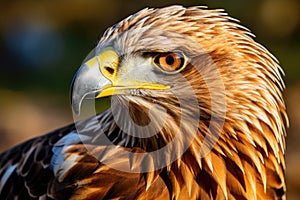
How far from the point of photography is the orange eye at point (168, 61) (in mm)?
2805

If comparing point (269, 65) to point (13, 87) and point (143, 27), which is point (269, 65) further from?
point (13, 87)

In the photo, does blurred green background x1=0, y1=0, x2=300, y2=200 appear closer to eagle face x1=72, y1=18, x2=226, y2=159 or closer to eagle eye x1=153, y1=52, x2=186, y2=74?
eagle face x1=72, y1=18, x2=226, y2=159

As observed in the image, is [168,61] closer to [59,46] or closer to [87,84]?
[87,84]

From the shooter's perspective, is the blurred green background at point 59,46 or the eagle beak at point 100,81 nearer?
the eagle beak at point 100,81

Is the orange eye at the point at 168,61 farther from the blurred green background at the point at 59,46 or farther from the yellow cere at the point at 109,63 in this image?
the blurred green background at the point at 59,46

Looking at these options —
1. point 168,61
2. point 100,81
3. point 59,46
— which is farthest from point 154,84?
point 59,46

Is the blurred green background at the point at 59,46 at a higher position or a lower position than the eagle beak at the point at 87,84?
lower

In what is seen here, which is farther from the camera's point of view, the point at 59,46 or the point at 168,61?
the point at 59,46

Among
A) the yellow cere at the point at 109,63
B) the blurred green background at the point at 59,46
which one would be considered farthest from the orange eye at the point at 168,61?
the blurred green background at the point at 59,46

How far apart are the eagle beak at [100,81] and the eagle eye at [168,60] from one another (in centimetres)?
8

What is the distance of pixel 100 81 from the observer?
275 centimetres

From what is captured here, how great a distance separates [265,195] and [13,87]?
25.6 ft

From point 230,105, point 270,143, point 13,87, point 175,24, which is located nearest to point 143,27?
point 175,24

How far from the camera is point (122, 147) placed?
297 centimetres
